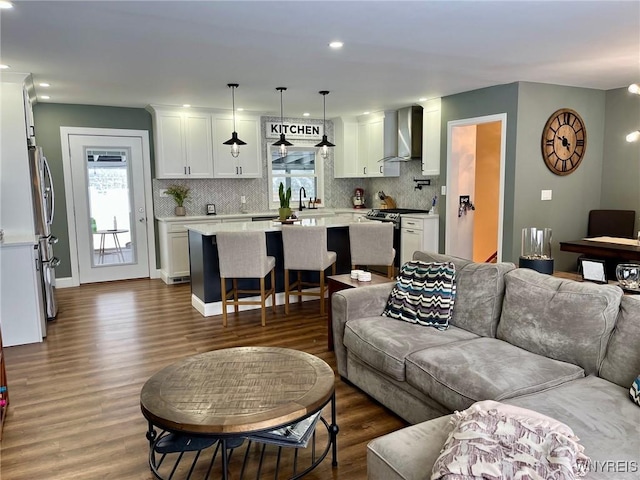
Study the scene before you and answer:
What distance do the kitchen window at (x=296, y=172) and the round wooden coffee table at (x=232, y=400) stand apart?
18.0 feet

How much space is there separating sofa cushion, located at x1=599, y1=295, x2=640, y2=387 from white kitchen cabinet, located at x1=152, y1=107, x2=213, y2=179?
5.79 meters

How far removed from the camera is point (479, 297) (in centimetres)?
290

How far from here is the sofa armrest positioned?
3.15m

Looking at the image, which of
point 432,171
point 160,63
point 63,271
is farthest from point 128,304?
point 432,171

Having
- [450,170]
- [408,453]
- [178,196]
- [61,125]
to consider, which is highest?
[61,125]

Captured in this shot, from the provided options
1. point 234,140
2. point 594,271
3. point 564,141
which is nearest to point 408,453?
point 594,271

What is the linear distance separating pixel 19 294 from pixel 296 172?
15.8 ft

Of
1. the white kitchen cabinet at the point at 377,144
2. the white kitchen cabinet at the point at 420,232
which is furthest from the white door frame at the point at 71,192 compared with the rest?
the white kitchen cabinet at the point at 420,232

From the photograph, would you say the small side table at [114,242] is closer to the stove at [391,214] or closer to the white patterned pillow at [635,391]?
the stove at [391,214]

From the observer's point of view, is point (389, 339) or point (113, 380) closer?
point (389, 339)

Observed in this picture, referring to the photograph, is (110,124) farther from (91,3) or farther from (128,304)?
(91,3)

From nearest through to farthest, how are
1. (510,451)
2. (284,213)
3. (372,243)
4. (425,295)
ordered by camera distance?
(510,451)
(425,295)
(372,243)
(284,213)

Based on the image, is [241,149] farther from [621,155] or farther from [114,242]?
[621,155]

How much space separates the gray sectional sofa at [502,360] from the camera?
1.71m
